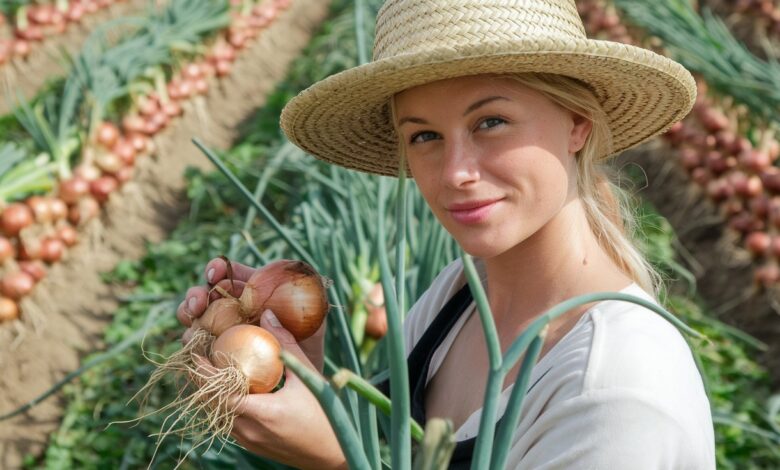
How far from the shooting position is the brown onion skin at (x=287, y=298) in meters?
1.13

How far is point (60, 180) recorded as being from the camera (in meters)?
3.76

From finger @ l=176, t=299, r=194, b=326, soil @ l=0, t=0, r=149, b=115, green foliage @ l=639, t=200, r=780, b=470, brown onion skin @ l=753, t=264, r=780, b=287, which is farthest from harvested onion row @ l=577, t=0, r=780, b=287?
soil @ l=0, t=0, r=149, b=115

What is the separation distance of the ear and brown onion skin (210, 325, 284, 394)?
0.49 m

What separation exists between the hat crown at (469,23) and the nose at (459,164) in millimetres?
123

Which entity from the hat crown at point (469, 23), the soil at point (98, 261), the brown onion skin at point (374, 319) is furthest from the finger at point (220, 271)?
the soil at point (98, 261)

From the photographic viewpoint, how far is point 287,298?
112cm

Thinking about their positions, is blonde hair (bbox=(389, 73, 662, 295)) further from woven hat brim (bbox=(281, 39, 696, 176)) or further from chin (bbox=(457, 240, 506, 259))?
chin (bbox=(457, 240, 506, 259))

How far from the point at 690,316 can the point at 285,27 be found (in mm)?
4347

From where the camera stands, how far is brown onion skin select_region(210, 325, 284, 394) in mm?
976

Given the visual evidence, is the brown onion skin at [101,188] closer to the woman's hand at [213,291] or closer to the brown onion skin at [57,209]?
the brown onion skin at [57,209]

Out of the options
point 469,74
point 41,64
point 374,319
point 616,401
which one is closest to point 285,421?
point 616,401

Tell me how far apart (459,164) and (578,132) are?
0.23 m

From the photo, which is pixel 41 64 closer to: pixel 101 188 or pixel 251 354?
pixel 101 188

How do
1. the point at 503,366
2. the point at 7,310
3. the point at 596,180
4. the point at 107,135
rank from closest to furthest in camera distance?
1. the point at 503,366
2. the point at 596,180
3. the point at 7,310
4. the point at 107,135
